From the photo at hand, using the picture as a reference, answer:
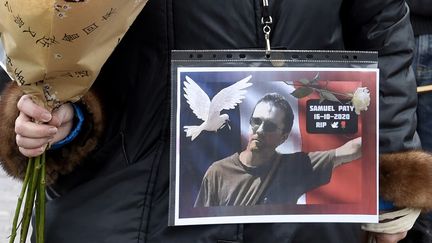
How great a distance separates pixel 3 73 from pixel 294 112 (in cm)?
70

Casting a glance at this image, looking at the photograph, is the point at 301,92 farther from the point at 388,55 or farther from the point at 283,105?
the point at 388,55

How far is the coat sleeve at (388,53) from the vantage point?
1.83m

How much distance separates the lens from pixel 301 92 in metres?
1.57

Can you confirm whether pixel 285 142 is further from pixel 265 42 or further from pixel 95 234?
pixel 95 234

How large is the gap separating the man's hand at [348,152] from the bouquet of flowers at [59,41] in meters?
0.51

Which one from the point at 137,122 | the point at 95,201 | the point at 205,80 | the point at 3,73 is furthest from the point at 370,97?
the point at 3,73

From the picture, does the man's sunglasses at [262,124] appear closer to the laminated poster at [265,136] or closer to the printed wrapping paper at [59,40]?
the laminated poster at [265,136]

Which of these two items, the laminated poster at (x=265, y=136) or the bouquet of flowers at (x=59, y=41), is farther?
the laminated poster at (x=265, y=136)

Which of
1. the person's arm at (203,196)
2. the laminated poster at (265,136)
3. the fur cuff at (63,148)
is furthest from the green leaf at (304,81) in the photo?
the fur cuff at (63,148)

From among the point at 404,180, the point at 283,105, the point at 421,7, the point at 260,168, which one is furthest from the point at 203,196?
the point at 421,7

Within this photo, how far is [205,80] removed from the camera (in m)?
1.53

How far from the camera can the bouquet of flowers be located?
1.39 m

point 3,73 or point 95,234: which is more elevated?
point 3,73

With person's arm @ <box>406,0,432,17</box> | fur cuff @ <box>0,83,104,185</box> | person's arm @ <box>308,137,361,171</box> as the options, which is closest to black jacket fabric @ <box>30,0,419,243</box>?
fur cuff @ <box>0,83,104,185</box>
